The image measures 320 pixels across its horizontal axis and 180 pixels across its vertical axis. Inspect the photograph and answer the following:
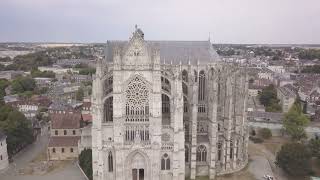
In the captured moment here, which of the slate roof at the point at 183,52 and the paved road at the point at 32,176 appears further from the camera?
the slate roof at the point at 183,52

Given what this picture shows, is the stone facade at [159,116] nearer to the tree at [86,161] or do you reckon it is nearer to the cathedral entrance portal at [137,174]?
the cathedral entrance portal at [137,174]

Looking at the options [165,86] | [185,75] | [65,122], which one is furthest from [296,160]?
[65,122]

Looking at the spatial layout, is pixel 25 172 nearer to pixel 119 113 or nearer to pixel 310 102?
pixel 119 113

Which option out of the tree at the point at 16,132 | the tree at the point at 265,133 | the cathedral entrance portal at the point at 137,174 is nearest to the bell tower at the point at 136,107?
the cathedral entrance portal at the point at 137,174

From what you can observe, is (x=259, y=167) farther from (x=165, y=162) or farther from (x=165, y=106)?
(x=165, y=106)

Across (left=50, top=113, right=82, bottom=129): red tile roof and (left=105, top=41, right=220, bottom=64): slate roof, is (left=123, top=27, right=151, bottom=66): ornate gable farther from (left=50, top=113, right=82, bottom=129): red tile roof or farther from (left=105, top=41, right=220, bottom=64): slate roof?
(left=50, top=113, right=82, bottom=129): red tile roof

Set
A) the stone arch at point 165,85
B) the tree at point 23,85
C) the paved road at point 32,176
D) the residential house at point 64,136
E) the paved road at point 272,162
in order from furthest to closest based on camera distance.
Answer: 1. the tree at point 23,85
2. the residential house at point 64,136
3. the paved road at point 272,162
4. the paved road at point 32,176
5. the stone arch at point 165,85
